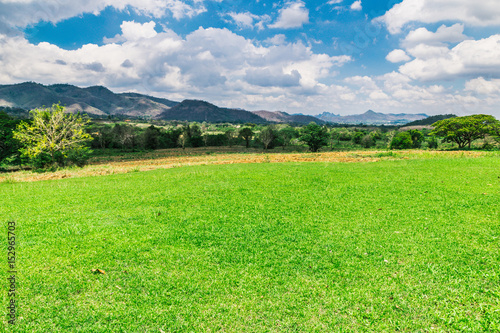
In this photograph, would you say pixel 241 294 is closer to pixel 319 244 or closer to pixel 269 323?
pixel 269 323

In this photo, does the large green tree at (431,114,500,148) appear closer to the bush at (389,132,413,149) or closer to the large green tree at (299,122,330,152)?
the large green tree at (299,122,330,152)

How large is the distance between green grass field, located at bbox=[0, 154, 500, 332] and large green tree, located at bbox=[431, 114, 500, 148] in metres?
43.6

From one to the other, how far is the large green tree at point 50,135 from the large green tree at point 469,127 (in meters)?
63.1

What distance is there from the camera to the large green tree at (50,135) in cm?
3216

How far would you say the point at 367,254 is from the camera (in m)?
7.95

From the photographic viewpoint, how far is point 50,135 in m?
32.6

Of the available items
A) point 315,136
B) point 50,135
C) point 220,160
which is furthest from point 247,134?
point 50,135

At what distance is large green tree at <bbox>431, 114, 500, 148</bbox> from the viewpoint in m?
45.8

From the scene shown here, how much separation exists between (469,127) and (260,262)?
5676 centimetres

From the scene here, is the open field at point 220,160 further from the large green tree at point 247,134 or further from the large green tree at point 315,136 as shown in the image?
the large green tree at point 247,134

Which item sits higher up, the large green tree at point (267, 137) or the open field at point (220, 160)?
the large green tree at point (267, 137)

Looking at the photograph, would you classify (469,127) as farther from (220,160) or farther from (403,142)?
(220,160)

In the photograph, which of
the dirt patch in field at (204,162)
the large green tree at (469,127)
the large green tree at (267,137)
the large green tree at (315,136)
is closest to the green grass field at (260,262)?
the dirt patch in field at (204,162)

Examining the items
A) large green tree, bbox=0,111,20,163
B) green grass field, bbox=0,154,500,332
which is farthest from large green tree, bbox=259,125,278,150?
green grass field, bbox=0,154,500,332
